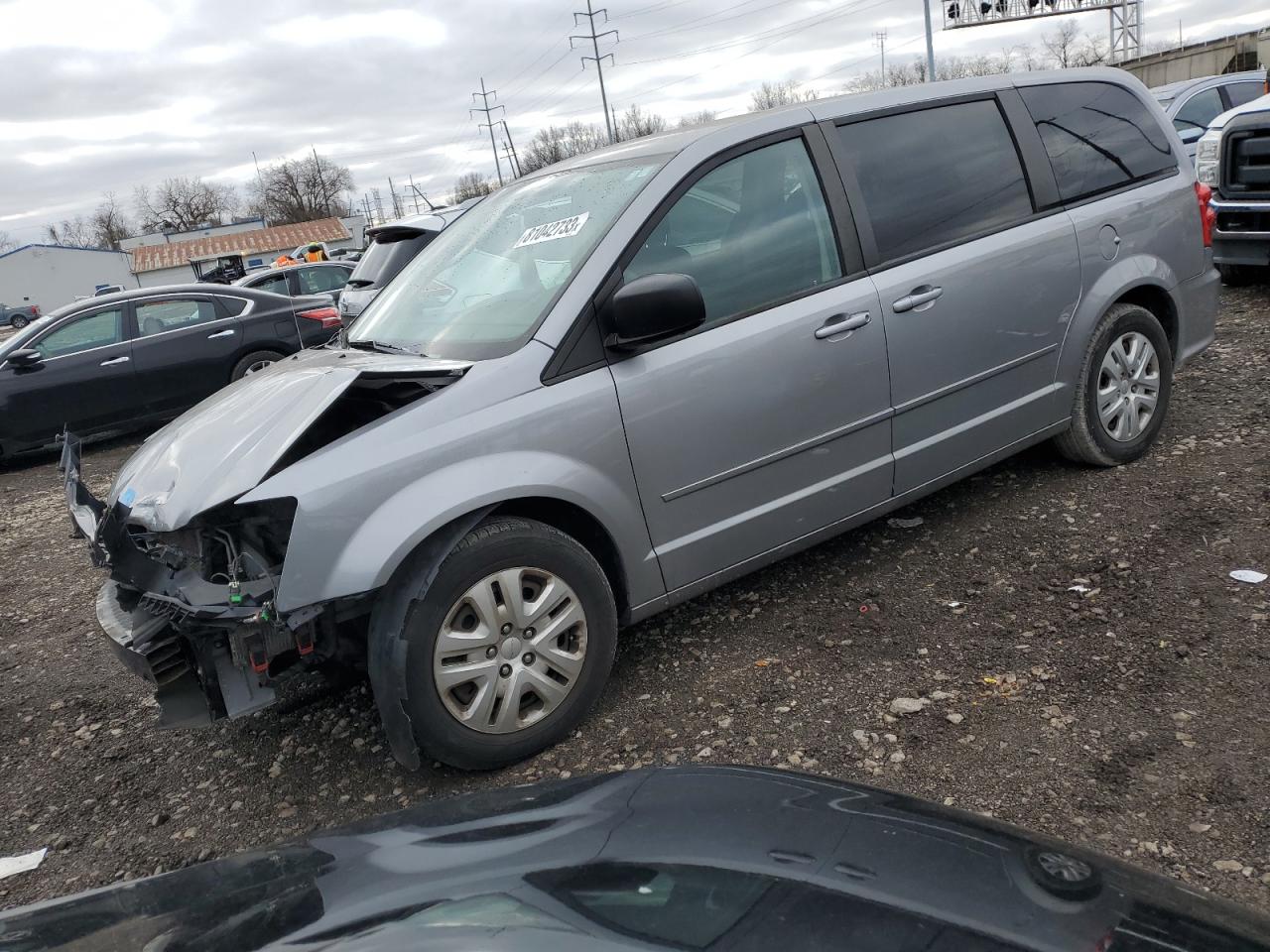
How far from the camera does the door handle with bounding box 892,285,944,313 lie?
3.67m

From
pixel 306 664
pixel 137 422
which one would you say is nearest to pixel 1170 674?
pixel 306 664

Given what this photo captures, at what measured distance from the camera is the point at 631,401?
3129mm

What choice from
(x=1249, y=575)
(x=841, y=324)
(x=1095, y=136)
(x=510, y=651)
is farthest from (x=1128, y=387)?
(x=510, y=651)

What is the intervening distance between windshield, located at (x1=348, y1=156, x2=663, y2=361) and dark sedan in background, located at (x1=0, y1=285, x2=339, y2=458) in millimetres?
5170

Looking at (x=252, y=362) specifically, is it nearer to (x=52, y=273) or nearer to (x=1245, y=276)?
(x=1245, y=276)

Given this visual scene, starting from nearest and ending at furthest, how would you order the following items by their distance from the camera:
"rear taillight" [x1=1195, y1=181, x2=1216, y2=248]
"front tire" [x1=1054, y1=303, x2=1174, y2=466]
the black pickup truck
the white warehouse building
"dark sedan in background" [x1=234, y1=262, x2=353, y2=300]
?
"front tire" [x1=1054, y1=303, x2=1174, y2=466], "rear taillight" [x1=1195, y1=181, x2=1216, y2=248], the black pickup truck, "dark sedan in background" [x1=234, y1=262, x2=353, y2=300], the white warehouse building

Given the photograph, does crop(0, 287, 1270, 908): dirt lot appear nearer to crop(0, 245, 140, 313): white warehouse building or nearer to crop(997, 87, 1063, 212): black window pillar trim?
crop(997, 87, 1063, 212): black window pillar trim

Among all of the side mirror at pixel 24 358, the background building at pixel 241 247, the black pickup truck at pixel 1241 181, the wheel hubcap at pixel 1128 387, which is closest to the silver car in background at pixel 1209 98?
the black pickup truck at pixel 1241 181

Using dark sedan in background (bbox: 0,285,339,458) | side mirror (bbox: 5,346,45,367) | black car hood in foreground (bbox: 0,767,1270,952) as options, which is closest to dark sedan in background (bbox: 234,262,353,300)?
dark sedan in background (bbox: 0,285,339,458)

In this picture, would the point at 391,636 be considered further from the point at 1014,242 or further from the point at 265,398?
the point at 1014,242

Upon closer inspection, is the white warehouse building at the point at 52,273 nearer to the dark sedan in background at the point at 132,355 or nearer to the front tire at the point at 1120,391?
the dark sedan in background at the point at 132,355

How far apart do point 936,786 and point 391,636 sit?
162cm

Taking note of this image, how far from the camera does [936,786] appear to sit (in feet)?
8.80

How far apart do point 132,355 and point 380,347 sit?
7092mm
